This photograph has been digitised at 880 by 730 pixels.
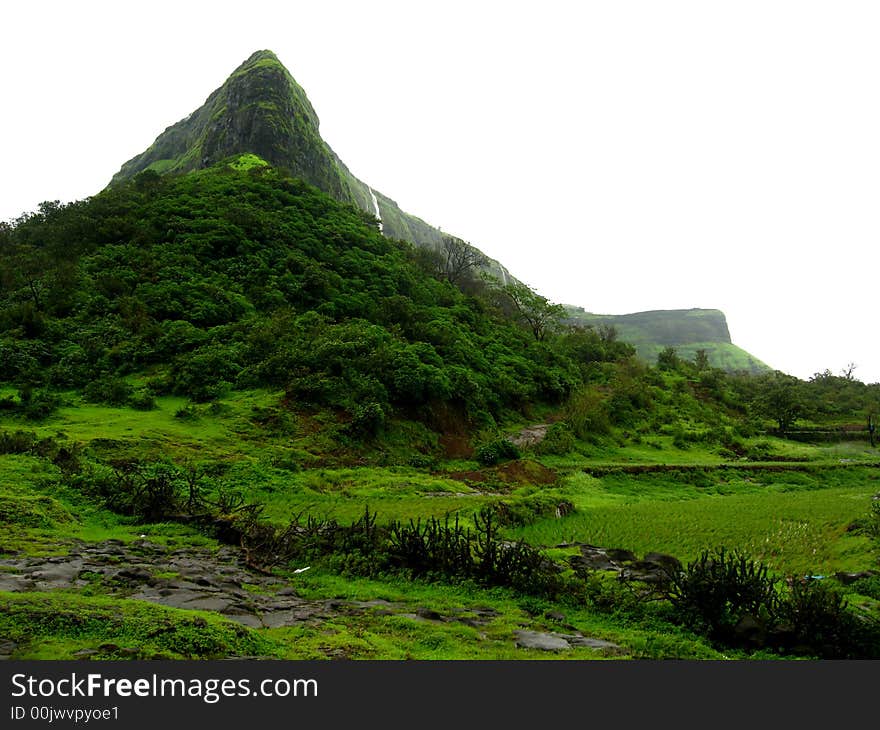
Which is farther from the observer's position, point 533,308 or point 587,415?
point 533,308

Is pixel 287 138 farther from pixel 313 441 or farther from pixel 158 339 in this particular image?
pixel 313 441

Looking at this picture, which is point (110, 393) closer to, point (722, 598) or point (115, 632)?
point (115, 632)

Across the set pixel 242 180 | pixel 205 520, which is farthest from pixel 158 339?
pixel 242 180

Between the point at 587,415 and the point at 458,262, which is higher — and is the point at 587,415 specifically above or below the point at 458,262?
below

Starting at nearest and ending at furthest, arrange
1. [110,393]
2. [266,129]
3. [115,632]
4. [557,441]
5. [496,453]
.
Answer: [115,632] → [110,393] → [496,453] → [557,441] → [266,129]

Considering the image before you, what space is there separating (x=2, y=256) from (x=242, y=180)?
72.1 ft

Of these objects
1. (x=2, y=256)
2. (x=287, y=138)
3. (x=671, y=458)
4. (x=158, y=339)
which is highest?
(x=287, y=138)

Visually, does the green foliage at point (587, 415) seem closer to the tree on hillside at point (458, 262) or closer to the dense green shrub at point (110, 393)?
the dense green shrub at point (110, 393)

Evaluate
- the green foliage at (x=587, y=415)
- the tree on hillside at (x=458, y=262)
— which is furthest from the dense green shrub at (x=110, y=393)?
the tree on hillside at (x=458, y=262)

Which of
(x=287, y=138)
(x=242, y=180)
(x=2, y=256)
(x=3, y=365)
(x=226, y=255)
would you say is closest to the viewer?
(x=3, y=365)

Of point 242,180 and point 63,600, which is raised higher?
point 242,180

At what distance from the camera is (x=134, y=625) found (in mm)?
5203

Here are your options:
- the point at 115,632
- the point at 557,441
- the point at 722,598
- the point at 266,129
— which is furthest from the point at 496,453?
the point at 266,129

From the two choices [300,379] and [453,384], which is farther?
[453,384]
